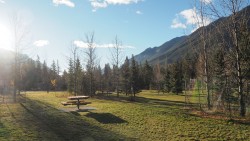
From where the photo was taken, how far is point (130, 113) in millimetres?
22578

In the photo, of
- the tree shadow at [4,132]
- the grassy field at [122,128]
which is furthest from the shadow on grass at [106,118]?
the tree shadow at [4,132]

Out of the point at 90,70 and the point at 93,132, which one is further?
the point at 90,70

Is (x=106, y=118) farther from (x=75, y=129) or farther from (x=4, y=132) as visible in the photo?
(x=4, y=132)

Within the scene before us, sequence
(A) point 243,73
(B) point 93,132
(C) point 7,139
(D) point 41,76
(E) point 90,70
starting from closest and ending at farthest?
(C) point 7,139
(B) point 93,132
(A) point 243,73
(E) point 90,70
(D) point 41,76

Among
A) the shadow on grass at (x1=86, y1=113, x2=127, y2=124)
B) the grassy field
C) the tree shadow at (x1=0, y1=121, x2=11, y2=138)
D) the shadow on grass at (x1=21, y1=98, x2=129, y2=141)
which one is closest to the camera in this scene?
the tree shadow at (x1=0, y1=121, x2=11, y2=138)

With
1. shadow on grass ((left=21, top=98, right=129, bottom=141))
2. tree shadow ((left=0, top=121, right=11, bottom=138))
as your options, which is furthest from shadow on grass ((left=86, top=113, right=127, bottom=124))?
tree shadow ((left=0, top=121, right=11, bottom=138))

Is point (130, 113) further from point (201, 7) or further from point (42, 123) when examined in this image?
point (201, 7)

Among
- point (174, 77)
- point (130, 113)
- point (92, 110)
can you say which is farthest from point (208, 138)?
point (174, 77)

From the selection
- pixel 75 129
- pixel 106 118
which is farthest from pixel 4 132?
pixel 106 118

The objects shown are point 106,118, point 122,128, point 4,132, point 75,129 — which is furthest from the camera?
point 106,118

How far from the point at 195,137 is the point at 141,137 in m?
2.81

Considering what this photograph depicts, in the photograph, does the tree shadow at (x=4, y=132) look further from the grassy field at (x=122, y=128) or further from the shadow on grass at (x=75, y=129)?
the shadow on grass at (x=75, y=129)

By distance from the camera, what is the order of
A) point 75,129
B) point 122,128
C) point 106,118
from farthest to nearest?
point 106,118 < point 122,128 < point 75,129

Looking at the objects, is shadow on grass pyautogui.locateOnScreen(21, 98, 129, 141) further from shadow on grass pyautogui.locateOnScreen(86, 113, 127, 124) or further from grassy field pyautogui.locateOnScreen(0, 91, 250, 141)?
shadow on grass pyautogui.locateOnScreen(86, 113, 127, 124)
